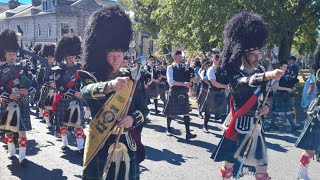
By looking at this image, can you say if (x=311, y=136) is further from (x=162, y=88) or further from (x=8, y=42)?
(x=162, y=88)

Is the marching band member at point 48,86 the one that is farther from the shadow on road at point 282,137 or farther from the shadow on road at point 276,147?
the shadow on road at point 282,137

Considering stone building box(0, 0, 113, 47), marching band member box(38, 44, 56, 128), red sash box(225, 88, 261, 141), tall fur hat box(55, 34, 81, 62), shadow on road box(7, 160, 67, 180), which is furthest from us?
stone building box(0, 0, 113, 47)

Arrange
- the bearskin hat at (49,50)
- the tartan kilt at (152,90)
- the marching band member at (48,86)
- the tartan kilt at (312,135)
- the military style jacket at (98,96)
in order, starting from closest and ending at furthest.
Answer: the military style jacket at (98,96) < the tartan kilt at (312,135) < the marching band member at (48,86) < the bearskin hat at (49,50) < the tartan kilt at (152,90)

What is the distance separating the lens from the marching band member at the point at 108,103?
2.80 m

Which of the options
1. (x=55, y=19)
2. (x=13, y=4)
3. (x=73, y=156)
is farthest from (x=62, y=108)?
(x=13, y=4)

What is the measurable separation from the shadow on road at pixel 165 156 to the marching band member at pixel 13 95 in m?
2.17

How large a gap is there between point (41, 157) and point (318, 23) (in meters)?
14.5

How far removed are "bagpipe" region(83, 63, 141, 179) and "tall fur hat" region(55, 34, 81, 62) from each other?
157 inches

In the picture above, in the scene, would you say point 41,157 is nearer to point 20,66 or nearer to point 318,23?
point 20,66

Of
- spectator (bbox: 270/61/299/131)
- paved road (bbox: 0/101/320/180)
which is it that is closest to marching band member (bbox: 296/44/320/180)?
paved road (bbox: 0/101/320/180)

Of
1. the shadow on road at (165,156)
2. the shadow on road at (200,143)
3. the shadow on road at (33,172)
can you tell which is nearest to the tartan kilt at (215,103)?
the shadow on road at (200,143)

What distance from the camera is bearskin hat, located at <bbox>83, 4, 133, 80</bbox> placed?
119 inches

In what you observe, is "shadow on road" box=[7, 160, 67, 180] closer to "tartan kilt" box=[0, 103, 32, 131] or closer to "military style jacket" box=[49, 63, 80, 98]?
"tartan kilt" box=[0, 103, 32, 131]

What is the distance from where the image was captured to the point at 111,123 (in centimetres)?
281
